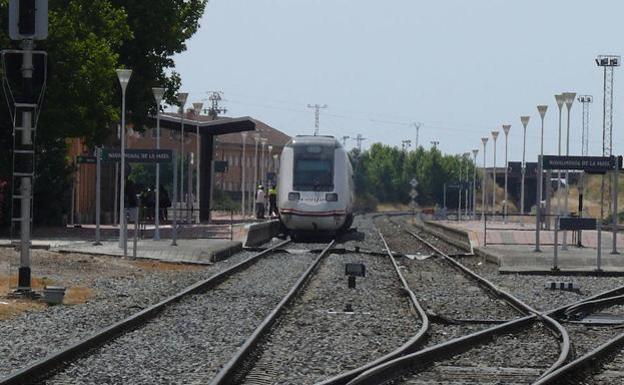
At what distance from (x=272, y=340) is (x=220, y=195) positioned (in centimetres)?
10277

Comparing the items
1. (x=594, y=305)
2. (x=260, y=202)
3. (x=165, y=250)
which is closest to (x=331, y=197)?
(x=165, y=250)

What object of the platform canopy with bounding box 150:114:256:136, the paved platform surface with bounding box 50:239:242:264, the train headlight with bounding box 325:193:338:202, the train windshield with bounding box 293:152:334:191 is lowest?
the paved platform surface with bounding box 50:239:242:264

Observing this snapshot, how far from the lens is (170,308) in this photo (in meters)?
18.5

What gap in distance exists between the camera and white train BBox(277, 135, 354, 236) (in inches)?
1736

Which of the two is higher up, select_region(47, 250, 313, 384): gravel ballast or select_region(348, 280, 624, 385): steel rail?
select_region(348, 280, 624, 385): steel rail

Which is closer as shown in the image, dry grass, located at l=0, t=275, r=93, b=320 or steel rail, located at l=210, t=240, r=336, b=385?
steel rail, located at l=210, t=240, r=336, b=385

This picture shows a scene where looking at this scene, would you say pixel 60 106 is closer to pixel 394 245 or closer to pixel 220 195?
pixel 394 245

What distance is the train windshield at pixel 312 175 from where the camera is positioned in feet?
145

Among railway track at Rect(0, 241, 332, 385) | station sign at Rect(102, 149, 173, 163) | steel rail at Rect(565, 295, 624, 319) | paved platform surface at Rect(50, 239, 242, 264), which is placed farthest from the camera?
station sign at Rect(102, 149, 173, 163)

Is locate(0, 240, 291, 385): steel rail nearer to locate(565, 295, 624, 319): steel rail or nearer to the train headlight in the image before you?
locate(565, 295, 624, 319): steel rail

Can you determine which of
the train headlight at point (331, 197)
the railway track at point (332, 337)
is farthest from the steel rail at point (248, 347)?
the train headlight at point (331, 197)

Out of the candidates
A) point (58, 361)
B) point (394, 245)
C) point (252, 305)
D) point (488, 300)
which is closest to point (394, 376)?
point (58, 361)

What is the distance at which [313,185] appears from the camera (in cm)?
4416

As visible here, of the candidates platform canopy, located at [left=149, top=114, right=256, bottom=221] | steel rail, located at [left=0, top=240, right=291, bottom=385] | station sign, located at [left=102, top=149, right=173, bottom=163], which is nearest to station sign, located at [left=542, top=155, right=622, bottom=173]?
station sign, located at [left=102, top=149, right=173, bottom=163]
